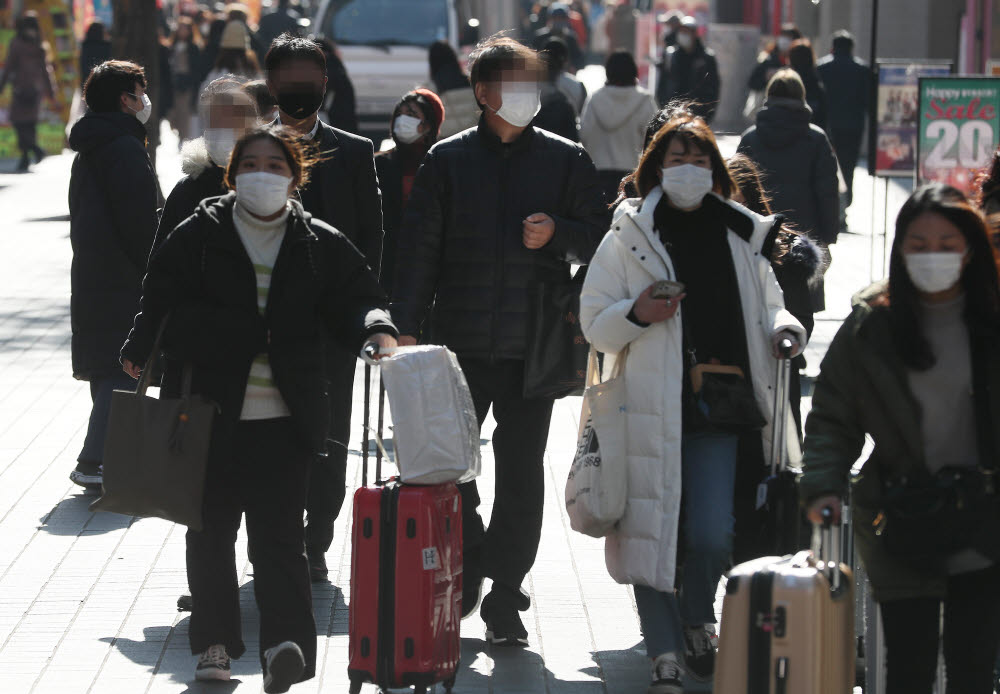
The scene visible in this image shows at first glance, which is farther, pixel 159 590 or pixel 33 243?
pixel 33 243

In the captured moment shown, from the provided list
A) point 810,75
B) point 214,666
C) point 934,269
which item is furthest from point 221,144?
point 810,75

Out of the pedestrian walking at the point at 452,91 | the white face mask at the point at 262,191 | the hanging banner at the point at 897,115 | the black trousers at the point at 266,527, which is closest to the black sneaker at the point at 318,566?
the black trousers at the point at 266,527

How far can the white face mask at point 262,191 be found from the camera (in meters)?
4.93

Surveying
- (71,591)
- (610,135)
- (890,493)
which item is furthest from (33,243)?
(890,493)

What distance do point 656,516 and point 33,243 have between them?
483 inches

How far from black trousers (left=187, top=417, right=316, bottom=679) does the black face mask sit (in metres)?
1.62

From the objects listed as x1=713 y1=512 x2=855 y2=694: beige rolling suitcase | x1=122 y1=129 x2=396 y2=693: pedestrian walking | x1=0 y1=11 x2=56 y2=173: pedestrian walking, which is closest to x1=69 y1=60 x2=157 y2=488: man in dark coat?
x1=122 y1=129 x2=396 y2=693: pedestrian walking

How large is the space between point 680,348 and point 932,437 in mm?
1077

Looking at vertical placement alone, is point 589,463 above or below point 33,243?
above

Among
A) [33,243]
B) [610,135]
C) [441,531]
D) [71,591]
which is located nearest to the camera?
[441,531]

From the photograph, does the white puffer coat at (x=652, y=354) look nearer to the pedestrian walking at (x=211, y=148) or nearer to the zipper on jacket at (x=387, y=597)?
the zipper on jacket at (x=387, y=597)

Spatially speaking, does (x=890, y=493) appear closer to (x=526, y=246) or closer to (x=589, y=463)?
(x=589, y=463)

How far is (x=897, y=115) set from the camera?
13.5 meters

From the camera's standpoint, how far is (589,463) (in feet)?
16.7
